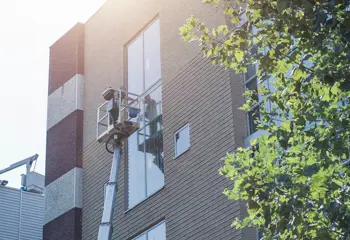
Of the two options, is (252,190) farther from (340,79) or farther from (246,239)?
(246,239)

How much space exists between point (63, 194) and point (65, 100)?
13.7 feet

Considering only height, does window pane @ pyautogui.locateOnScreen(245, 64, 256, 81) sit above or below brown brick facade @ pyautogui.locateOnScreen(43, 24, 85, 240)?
below

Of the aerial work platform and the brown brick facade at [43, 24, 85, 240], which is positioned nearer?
the aerial work platform

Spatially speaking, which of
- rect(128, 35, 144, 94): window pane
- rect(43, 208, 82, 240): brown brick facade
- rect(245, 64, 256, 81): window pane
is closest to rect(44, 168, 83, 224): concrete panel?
rect(43, 208, 82, 240): brown brick facade

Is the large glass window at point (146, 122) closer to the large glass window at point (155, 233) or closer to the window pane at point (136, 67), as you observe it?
the window pane at point (136, 67)

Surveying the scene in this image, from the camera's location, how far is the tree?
37.4ft

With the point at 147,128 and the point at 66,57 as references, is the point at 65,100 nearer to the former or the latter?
the point at 66,57

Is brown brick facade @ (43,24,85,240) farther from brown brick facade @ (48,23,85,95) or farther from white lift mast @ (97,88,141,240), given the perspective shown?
white lift mast @ (97,88,141,240)

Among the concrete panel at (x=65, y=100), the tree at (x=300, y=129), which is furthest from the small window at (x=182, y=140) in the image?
the tree at (x=300, y=129)

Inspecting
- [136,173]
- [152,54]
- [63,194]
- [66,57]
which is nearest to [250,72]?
[152,54]

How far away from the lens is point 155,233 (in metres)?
25.0

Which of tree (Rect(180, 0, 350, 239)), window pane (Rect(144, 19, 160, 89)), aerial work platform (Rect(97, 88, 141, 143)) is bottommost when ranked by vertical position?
tree (Rect(180, 0, 350, 239))

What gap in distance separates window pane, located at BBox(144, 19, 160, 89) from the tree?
48.3 ft

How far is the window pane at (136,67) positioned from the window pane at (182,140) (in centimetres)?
377
